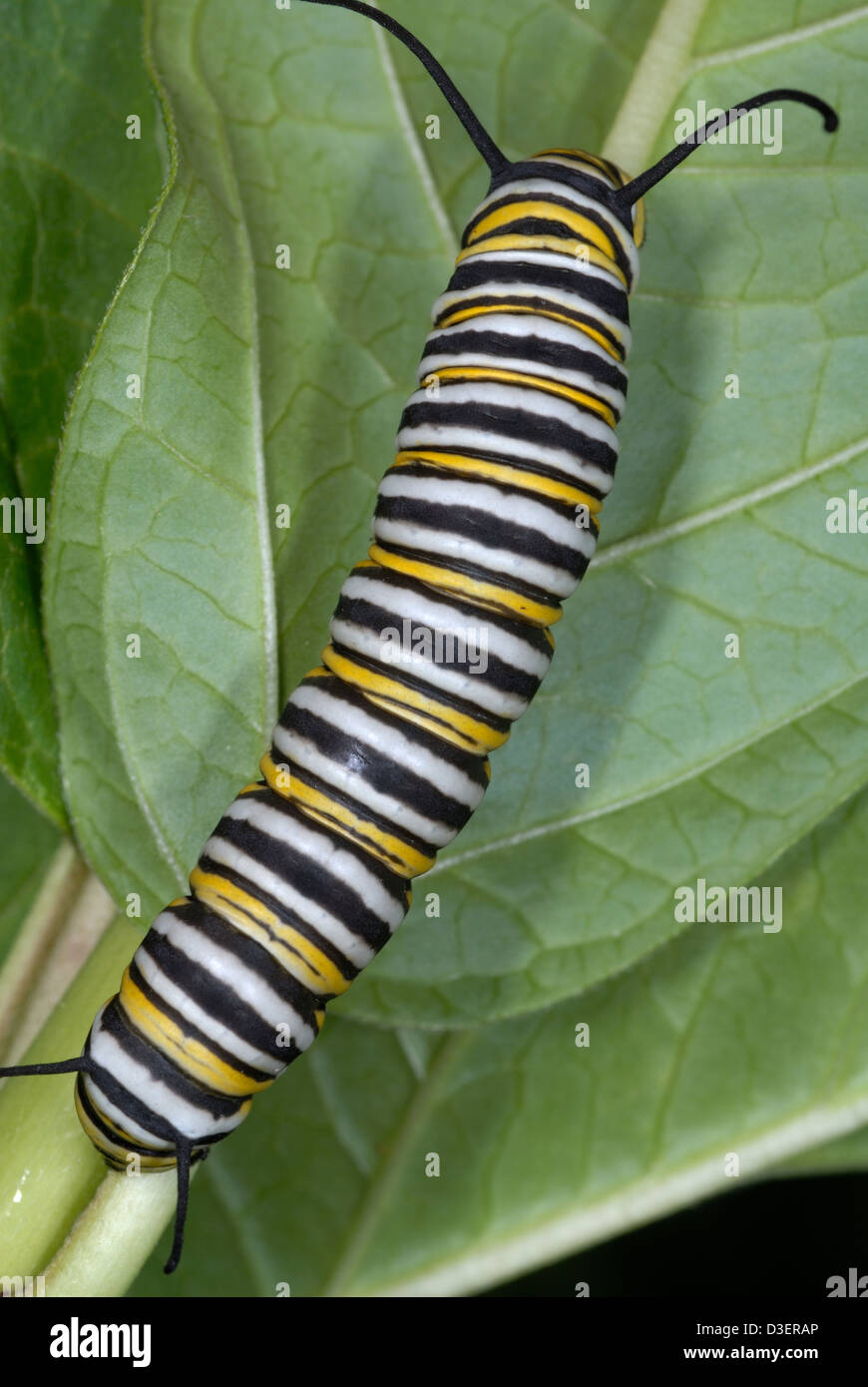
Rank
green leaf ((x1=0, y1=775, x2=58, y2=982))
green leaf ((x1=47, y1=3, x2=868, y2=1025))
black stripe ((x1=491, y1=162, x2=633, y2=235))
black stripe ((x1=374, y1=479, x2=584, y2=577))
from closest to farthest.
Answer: black stripe ((x1=374, y1=479, x2=584, y2=577)) < black stripe ((x1=491, y1=162, x2=633, y2=235)) < green leaf ((x1=47, y1=3, x2=868, y2=1025)) < green leaf ((x1=0, y1=775, x2=58, y2=982))

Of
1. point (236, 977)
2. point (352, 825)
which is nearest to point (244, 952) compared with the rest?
point (236, 977)

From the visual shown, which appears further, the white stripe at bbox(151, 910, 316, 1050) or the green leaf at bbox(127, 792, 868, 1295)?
the green leaf at bbox(127, 792, 868, 1295)

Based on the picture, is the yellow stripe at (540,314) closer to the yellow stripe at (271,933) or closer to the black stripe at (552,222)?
the black stripe at (552,222)

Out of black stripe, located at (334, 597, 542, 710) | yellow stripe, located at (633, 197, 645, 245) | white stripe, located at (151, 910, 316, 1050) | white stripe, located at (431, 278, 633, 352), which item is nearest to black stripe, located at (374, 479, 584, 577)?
black stripe, located at (334, 597, 542, 710)

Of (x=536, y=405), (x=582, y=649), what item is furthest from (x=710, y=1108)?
(x=536, y=405)

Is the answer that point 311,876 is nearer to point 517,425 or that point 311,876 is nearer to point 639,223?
point 517,425

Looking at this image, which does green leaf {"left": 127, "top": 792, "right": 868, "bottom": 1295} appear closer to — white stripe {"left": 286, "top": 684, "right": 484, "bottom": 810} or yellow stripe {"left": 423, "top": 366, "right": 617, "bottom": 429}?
white stripe {"left": 286, "top": 684, "right": 484, "bottom": 810}

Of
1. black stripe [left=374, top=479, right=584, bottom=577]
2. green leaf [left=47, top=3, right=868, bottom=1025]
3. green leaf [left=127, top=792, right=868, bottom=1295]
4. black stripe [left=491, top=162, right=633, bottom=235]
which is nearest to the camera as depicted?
black stripe [left=374, top=479, right=584, bottom=577]

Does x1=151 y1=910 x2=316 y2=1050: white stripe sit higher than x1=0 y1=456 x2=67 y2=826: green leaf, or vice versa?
x1=0 y1=456 x2=67 y2=826: green leaf
